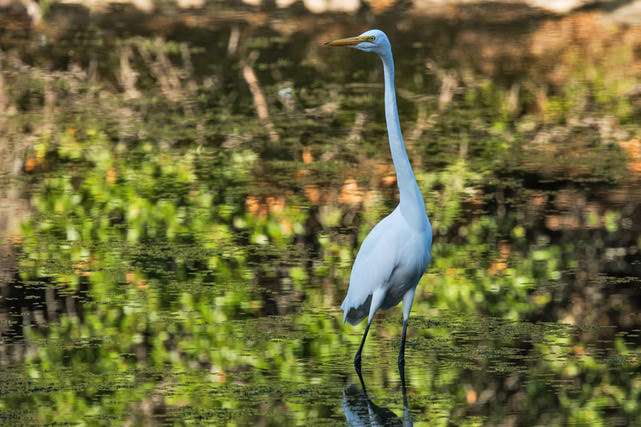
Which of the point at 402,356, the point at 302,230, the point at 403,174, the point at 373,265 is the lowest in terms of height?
the point at 302,230

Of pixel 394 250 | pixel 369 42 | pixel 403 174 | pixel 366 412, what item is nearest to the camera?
pixel 366 412

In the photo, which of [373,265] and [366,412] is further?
[373,265]

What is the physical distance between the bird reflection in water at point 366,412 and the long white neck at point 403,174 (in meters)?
0.84

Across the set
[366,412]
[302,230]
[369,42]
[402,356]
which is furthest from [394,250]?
[302,230]

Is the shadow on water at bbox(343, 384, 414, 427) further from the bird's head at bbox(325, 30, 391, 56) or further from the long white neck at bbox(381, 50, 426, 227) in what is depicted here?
the bird's head at bbox(325, 30, 391, 56)

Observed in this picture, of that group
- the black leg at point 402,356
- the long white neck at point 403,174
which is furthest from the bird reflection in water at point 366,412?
the long white neck at point 403,174

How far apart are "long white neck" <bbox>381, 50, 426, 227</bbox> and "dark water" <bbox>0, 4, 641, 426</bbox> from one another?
2.44 ft

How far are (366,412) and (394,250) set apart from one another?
85cm

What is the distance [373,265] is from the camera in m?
6.38

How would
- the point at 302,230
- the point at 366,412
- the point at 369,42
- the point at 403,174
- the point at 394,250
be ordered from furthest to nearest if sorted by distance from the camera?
the point at 302,230, the point at 369,42, the point at 403,174, the point at 394,250, the point at 366,412

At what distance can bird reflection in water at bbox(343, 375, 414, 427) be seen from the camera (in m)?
5.74

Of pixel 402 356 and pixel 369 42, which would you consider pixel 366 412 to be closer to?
pixel 402 356

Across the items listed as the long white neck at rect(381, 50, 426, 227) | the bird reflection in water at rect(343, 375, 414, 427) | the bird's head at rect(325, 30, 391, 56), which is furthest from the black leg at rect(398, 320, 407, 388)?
the bird's head at rect(325, 30, 391, 56)

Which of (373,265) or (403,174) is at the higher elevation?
(403,174)
